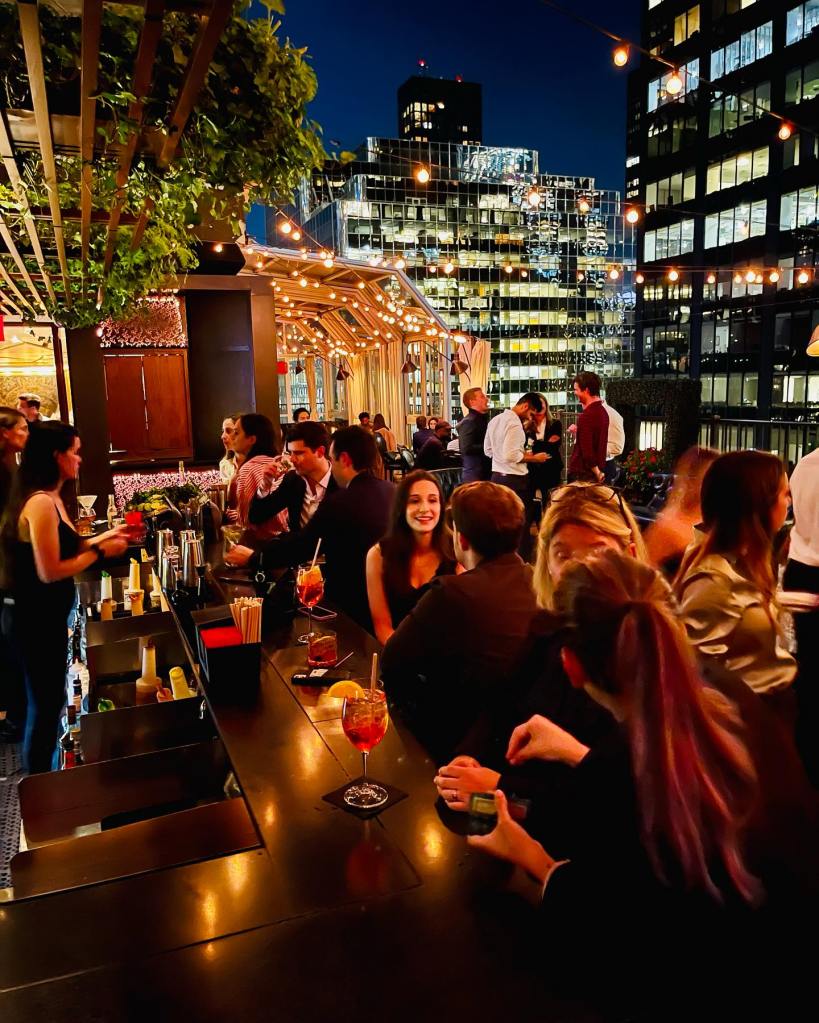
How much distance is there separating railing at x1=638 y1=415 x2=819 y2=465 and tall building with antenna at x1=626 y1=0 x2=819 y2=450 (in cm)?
1497

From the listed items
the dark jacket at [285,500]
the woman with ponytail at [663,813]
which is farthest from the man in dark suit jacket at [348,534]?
the woman with ponytail at [663,813]

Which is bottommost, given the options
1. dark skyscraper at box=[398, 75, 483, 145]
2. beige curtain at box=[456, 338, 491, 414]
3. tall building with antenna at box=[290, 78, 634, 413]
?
beige curtain at box=[456, 338, 491, 414]

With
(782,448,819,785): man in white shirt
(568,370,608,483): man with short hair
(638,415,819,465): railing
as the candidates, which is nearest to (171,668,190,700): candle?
(782,448,819,785): man in white shirt

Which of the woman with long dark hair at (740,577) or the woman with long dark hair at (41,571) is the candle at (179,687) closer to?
the woman with long dark hair at (41,571)

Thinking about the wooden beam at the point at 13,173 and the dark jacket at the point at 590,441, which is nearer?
the wooden beam at the point at 13,173

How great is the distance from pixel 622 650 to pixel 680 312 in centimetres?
3492

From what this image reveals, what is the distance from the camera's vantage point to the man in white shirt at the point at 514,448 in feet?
23.9

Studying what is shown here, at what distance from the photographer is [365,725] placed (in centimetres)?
162

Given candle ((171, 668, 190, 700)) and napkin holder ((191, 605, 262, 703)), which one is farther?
candle ((171, 668, 190, 700))

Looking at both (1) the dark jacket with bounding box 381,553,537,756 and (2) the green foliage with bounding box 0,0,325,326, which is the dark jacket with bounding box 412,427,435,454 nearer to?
(2) the green foliage with bounding box 0,0,325,326

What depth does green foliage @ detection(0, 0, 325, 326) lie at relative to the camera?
217cm

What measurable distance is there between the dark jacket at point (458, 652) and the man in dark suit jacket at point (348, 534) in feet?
4.10

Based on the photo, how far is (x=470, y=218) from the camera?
77.6 m

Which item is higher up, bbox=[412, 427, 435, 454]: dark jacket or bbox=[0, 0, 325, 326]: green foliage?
bbox=[0, 0, 325, 326]: green foliage
